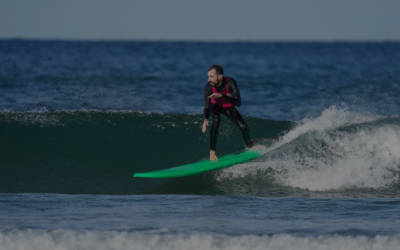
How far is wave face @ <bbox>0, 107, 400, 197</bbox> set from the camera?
6.78 metres

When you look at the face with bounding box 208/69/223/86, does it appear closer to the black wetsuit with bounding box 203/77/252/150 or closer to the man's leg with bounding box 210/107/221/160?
the black wetsuit with bounding box 203/77/252/150

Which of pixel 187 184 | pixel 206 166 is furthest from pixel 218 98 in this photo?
pixel 187 184

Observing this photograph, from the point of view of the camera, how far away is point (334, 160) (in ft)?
25.1

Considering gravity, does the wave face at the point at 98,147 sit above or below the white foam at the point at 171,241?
above

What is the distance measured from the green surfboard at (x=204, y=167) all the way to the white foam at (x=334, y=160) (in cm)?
21

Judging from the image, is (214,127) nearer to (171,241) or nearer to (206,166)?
(206,166)

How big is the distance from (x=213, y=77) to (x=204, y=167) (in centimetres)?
148

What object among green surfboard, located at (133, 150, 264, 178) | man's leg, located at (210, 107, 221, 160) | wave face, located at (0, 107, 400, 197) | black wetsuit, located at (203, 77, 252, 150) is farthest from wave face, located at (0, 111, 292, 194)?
black wetsuit, located at (203, 77, 252, 150)

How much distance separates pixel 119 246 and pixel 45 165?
4.18 m

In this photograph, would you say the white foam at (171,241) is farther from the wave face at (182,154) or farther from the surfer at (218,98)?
the surfer at (218,98)

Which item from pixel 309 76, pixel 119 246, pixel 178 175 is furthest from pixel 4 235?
pixel 309 76

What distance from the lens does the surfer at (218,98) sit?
658 centimetres

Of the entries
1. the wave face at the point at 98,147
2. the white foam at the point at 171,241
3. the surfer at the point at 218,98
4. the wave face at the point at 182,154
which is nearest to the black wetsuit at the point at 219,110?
the surfer at the point at 218,98

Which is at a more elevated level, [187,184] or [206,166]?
[206,166]
